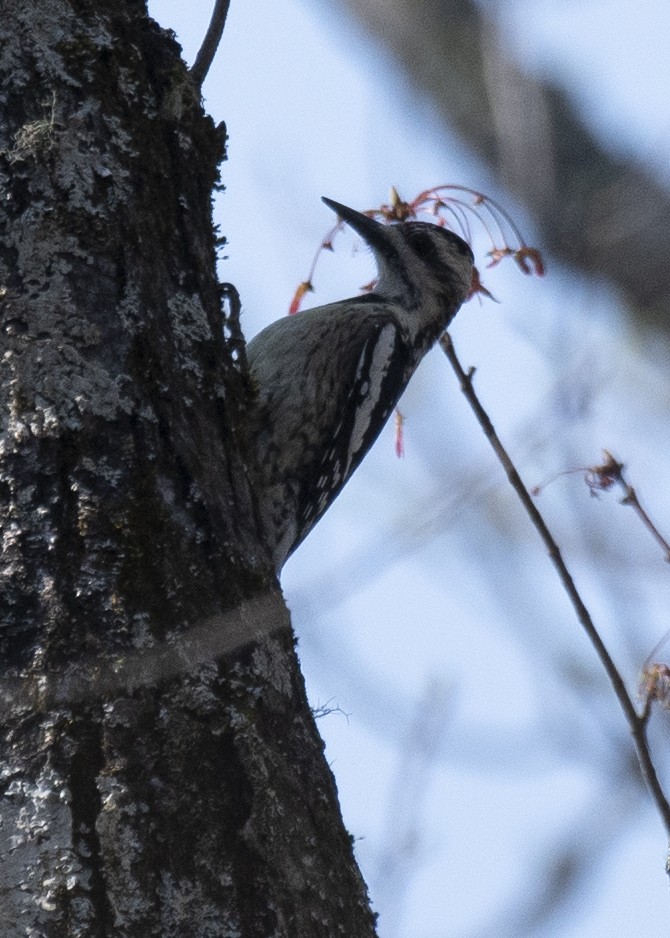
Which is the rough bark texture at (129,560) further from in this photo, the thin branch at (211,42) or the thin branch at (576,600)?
the thin branch at (576,600)

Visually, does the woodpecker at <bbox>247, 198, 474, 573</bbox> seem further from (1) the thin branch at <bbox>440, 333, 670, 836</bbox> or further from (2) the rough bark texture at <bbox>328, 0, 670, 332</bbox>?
(1) the thin branch at <bbox>440, 333, 670, 836</bbox>

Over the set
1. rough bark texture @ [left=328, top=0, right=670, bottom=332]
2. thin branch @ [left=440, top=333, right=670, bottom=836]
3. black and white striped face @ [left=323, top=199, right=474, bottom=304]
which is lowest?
thin branch @ [left=440, top=333, right=670, bottom=836]

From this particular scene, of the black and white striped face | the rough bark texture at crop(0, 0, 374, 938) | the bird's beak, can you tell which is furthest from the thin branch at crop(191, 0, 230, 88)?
the black and white striped face

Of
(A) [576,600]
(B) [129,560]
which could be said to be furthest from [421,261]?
(B) [129,560]

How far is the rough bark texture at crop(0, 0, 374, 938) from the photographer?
171 centimetres

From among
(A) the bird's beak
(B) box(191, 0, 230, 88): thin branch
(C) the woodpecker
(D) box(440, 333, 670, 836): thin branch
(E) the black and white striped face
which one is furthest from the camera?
(E) the black and white striped face

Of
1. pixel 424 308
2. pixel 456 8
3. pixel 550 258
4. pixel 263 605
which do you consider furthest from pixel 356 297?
pixel 263 605

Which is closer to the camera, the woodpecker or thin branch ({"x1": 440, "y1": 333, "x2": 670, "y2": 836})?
thin branch ({"x1": 440, "y1": 333, "x2": 670, "y2": 836})

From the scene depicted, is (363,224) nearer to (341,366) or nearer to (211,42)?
(341,366)

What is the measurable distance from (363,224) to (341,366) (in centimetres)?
67

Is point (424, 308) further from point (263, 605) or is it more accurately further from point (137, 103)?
point (263, 605)

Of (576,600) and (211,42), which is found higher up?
(211,42)

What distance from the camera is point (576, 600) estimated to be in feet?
7.38

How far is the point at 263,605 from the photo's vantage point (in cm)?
213
